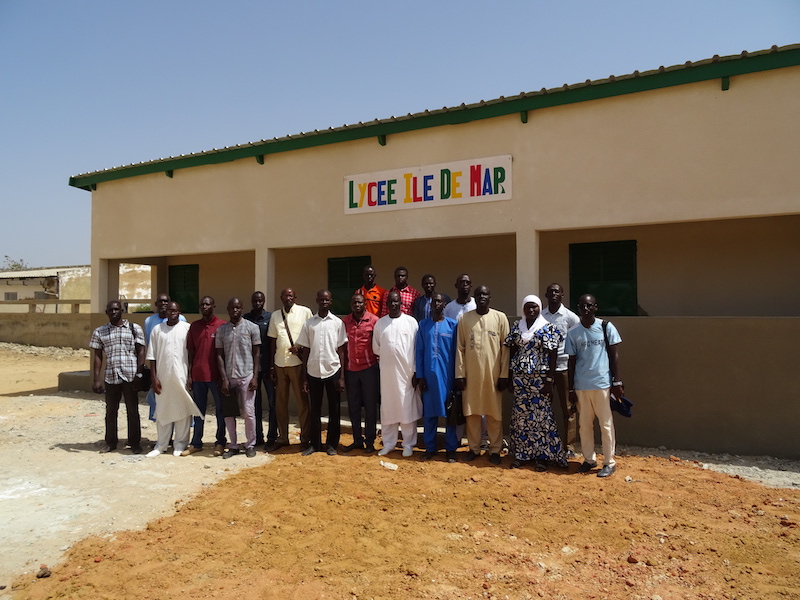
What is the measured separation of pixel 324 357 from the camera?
6344 mm

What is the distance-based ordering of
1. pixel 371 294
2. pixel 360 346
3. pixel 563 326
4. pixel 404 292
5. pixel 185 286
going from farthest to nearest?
pixel 185 286 → pixel 371 294 → pixel 404 292 → pixel 360 346 → pixel 563 326

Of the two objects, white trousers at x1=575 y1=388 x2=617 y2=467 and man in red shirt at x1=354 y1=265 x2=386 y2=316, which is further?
man in red shirt at x1=354 y1=265 x2=386 y2=316

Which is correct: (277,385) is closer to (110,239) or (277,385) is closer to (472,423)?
(472,423)

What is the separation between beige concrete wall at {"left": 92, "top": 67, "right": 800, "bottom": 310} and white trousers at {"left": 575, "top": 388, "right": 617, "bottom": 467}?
6.25 ft

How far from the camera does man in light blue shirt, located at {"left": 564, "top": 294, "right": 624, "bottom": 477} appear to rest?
5570mm

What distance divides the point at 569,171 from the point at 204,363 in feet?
15.1

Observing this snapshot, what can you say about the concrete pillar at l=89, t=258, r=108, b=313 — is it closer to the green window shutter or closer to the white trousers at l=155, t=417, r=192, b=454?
the green window shutter

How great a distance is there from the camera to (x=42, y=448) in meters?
7.03

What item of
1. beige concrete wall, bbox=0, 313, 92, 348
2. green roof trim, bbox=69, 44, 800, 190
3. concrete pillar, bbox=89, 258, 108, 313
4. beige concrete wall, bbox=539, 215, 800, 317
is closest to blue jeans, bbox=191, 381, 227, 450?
green roof trim, bbox=69, 44, 800, 190

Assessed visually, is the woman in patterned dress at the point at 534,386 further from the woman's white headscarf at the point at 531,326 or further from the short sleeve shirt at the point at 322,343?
the short sleeve shirt at the point at 322,343

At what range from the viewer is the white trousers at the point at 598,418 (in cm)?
560

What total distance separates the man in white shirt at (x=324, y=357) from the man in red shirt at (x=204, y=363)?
0.95 m

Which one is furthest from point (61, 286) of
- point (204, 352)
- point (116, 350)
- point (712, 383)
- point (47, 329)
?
point (712, 383)

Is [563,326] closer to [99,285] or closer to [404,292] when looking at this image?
[404,292]
